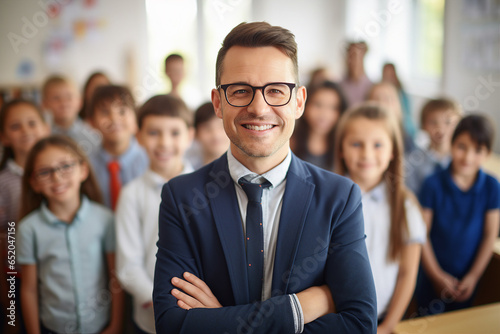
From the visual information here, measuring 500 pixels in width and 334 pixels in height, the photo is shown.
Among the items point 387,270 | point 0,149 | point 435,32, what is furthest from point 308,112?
point 435,32

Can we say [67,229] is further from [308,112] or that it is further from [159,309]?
[308,112]

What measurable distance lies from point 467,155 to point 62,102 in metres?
2.87

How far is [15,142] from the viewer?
229 centimetres

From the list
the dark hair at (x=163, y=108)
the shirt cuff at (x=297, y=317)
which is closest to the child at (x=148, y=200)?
the dark hair at (x=163, y=108)

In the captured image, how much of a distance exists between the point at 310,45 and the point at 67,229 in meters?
6.03

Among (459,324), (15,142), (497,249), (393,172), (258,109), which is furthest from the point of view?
(15,142)

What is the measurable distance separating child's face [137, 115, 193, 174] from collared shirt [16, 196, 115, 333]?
1.35 ft

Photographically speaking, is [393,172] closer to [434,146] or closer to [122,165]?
[434,146]

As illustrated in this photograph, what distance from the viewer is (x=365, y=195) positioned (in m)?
1.69

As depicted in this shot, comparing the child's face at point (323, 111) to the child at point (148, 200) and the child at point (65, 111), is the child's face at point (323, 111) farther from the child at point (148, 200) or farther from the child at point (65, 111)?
the child at point (65, 111)

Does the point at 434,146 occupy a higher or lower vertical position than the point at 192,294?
higher

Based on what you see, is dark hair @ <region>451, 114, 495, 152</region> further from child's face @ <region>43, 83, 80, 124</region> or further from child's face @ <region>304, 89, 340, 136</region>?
child's face @ <region>43, 83, 80, 124</region>

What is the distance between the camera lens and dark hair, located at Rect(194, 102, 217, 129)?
7.78ft

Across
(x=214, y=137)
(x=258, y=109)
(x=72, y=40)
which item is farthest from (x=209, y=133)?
(x=72, y=40)
